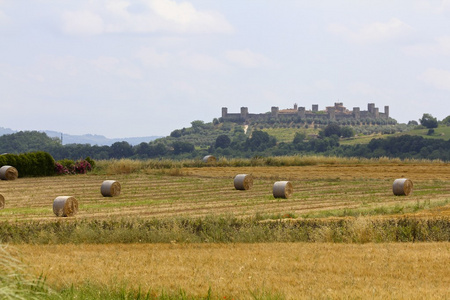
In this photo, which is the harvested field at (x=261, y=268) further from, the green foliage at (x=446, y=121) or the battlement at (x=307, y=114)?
the battlement at (x=307, y=114)

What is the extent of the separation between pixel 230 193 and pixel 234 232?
1794 centimetres

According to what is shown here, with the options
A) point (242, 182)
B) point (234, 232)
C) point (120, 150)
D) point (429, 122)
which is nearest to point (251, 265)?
point (234, 232)

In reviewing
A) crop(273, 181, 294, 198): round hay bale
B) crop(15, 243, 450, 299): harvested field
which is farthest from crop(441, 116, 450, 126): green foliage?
crop(15, 243, 450, 299): harvested field

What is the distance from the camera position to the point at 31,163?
47562 millimetres

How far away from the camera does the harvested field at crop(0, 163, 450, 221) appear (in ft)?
83.8

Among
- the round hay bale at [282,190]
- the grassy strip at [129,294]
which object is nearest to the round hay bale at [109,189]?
the round hay bale at [282,190]

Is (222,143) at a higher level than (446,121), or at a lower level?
lower

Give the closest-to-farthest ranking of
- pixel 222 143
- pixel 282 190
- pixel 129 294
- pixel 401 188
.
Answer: pixel 129 294, pixel 282 190, pixel 401 188, pixel 222 143

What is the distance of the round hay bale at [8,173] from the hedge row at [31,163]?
2304 mm

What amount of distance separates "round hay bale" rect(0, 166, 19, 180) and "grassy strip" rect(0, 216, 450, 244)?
1097 inches

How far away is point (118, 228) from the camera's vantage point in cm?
1723

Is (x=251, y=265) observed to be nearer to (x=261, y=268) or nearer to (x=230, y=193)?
(x=261, y=268)

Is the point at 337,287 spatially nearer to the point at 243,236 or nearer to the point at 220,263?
the point at 220,263

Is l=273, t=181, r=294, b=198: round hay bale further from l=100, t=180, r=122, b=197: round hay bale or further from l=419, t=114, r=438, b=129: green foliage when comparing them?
l=419, t=114, r=438, b=129: green foliage
